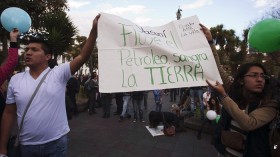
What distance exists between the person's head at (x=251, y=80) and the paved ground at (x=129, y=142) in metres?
3.64

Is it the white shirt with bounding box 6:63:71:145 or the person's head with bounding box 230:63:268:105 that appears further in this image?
the white shirt with bounding box 6:63:71:145

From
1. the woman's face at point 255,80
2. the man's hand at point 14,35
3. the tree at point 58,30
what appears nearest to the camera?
the woman's face at point 255,80

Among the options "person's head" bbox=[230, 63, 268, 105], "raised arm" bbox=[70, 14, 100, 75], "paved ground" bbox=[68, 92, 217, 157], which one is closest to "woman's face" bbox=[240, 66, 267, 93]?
→ "person's head" bbox=[230, 63, 268, 105]

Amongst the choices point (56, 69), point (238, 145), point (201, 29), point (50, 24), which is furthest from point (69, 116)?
point (50, 24)

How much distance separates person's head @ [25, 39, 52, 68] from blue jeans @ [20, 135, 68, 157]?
2.26ft

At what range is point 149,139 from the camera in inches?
266

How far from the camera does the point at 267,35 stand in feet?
7.77

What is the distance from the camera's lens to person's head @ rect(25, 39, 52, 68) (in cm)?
237

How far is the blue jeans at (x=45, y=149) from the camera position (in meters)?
2.27

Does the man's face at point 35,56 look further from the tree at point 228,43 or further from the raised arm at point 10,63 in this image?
the tree at point 228,43

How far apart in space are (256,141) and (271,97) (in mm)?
346

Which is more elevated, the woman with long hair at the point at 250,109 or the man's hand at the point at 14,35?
the man's hand at the point at 14,35

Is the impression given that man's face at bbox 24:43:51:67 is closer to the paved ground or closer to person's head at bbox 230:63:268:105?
person's head at bbox 230:63:268:105

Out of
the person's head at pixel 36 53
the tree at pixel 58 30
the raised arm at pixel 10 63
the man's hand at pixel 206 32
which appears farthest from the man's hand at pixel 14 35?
the tree at pixel 58 30
